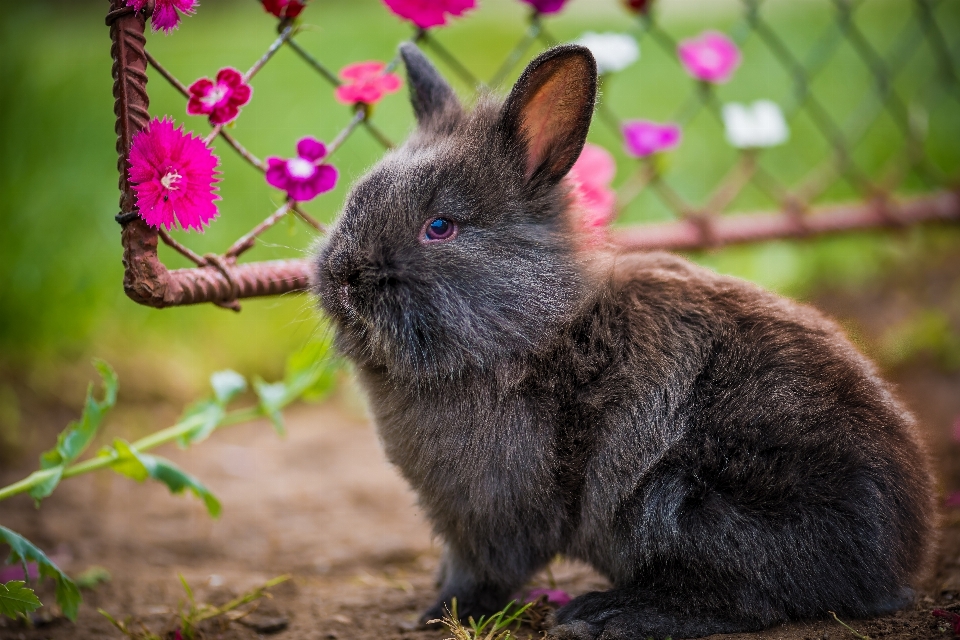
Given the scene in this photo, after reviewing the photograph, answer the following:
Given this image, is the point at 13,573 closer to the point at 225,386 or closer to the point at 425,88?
the point at 225,386

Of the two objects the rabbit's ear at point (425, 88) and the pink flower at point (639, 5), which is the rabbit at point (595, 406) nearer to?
the rabbit's ear at point (425, 88)

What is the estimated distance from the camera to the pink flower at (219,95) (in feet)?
7.89

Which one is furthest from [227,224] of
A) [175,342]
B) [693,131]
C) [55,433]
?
[693,131]

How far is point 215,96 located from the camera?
2412 millimetres

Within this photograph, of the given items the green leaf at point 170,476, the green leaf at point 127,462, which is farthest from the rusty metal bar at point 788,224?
the green leaf at point 127,462

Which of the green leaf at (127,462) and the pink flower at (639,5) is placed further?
the pink flower at (639,5)

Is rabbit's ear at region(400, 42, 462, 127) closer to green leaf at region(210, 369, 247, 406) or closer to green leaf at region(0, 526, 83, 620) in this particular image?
green leaf at region(210, 369, 247, 406)

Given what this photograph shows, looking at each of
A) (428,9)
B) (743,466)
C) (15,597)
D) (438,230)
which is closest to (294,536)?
(15,597)

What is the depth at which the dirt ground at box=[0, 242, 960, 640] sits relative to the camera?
2.42 metres

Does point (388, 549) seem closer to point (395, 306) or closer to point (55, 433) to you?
point (395, 306)

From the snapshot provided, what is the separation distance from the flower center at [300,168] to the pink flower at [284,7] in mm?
423

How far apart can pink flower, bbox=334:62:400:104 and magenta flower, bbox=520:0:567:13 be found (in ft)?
2.34

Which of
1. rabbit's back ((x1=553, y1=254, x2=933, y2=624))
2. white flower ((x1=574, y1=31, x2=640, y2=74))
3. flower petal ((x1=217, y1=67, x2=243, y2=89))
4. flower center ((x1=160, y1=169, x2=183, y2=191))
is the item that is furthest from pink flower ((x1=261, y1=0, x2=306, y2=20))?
white flower ((x1=574, y1=31, x2=640, y2=74))

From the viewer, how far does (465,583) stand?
95.6 inches
